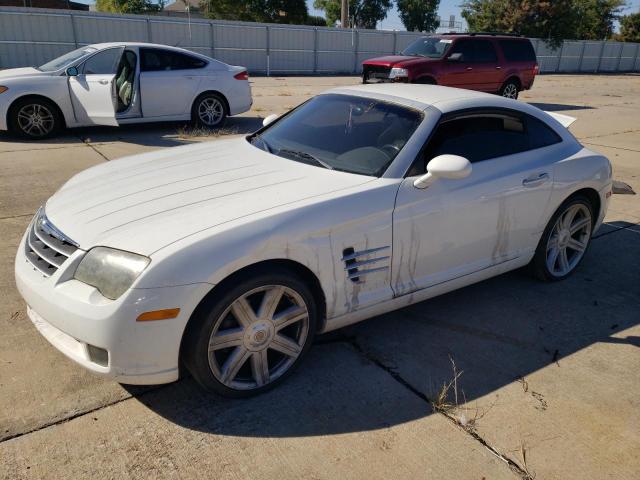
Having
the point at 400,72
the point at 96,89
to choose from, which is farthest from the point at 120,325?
the point at 400,72

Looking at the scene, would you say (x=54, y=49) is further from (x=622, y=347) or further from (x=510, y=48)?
(x=622, y=347)

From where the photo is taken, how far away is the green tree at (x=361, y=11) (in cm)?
6220

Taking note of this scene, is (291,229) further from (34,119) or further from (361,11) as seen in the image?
(361,11)

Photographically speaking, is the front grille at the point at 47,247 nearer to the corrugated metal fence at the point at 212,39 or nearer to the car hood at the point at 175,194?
the car hood at the point at 175,194

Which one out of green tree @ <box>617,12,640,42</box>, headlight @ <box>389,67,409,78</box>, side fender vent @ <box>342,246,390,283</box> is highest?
green tree @ <box>617,12,640,42</box>

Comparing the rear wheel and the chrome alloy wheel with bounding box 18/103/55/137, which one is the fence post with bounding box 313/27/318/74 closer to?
the rear wheel

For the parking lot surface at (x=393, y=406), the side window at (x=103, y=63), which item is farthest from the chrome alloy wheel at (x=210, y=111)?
the parking lot surface at (x=393, y=406)

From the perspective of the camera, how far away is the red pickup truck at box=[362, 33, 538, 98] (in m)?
12.9

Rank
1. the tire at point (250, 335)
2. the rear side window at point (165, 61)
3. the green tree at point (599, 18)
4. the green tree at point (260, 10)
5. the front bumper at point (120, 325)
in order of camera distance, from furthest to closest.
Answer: the green tree at point (260, 10), the green tree at point (599, 18), the rear side window at point (165, 61), the tire at point (250, 335), the front bumper at point (120, 325)

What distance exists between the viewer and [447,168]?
3.12m

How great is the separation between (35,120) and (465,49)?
998cm

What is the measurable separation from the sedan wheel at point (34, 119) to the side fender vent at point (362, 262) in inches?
297

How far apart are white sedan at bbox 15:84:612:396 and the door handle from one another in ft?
0.04

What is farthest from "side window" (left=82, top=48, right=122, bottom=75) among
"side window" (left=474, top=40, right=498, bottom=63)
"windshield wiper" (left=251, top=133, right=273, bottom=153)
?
"side window" (left=474, top=40, right=498, bottom=63)
